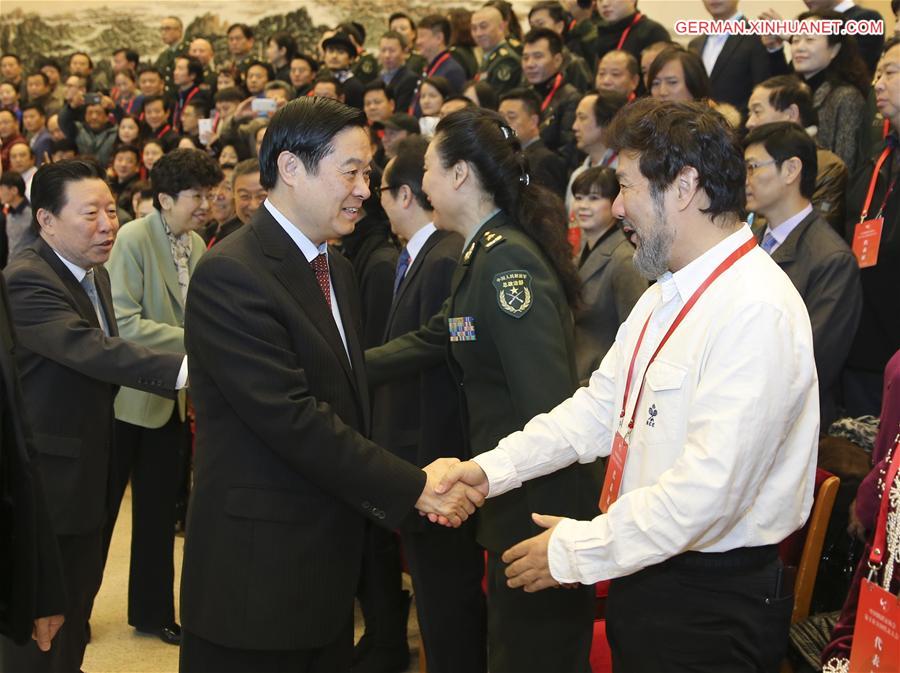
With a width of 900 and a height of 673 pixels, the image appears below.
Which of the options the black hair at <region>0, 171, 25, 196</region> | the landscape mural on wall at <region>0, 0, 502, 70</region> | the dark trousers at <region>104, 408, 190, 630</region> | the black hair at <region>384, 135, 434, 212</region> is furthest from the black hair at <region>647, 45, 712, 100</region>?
the landscape mural on wall at <region>0, 0, 502, 70</region>

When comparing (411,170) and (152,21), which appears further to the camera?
(152,21)

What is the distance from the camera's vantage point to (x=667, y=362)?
73.6 inches

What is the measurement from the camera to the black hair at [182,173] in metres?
3.94

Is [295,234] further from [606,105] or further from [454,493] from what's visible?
[606,105]

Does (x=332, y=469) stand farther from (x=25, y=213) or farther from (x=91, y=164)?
(x=25, y=213)

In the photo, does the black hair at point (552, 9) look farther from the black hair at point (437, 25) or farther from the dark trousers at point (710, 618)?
the dark trousers at point (710, 618)

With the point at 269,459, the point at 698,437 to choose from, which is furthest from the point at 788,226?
the point at 269,459

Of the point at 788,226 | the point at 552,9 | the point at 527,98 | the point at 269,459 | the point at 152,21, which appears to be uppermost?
the point at 152,21

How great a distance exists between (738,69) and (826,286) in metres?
2.60

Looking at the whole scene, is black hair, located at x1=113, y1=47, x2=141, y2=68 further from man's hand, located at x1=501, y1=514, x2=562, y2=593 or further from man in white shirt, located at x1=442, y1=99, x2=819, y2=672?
man's hand, located at x1=501, y1=514, x2=562, y2=593

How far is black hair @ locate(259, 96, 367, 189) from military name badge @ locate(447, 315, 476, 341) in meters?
0.68

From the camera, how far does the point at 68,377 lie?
9.55ft

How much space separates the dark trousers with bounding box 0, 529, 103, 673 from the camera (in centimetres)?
287

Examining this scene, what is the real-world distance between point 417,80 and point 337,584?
629 cm
